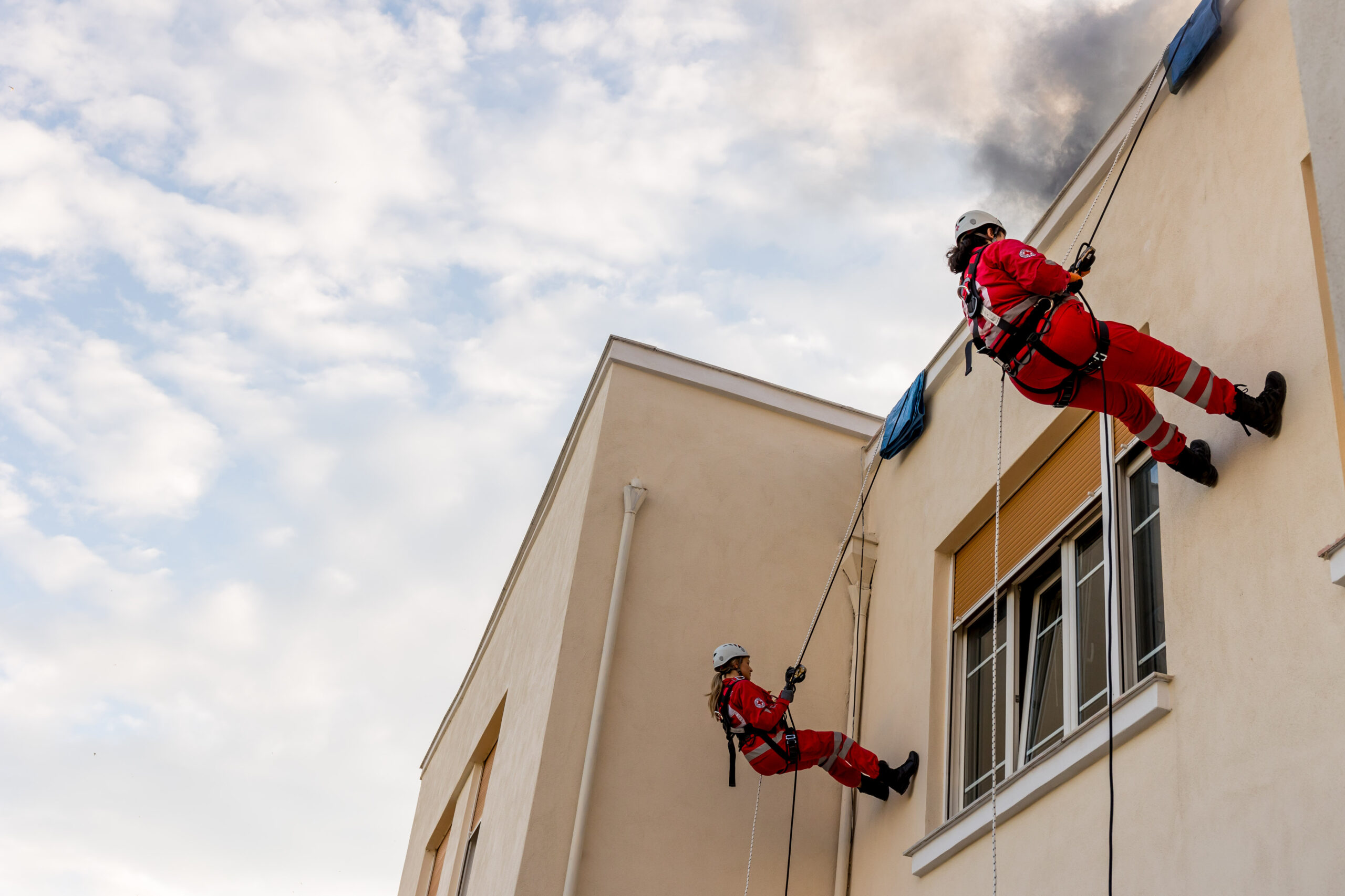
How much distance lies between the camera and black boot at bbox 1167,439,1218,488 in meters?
5.41

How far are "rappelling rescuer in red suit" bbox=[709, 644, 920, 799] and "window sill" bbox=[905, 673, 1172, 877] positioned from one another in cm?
65

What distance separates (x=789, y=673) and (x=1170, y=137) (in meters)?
3.79

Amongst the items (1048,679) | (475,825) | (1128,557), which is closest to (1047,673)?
(1048,679)

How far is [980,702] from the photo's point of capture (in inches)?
293

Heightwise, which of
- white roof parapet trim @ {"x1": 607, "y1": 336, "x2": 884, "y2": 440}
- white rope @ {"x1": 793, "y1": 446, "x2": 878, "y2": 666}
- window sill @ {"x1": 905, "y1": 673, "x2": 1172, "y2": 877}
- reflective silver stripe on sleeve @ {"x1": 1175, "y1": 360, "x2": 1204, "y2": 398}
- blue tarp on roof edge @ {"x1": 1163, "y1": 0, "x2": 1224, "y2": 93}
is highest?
white roof parapet trim @ {"x1": 607, "y1": 336, "x2": 884, "y2": 440}

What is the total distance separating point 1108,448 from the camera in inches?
253

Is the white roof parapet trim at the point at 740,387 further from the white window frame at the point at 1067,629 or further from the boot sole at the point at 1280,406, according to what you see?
the boot sole at the point at 1280,406

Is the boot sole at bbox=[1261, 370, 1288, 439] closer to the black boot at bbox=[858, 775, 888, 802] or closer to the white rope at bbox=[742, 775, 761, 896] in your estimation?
the black boot at bbox=[858, 775, 888, 802]

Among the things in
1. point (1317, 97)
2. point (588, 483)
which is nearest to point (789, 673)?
point (588, 483)

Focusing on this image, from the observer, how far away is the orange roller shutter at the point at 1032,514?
6.72 m

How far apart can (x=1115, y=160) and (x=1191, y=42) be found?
2.66 feet

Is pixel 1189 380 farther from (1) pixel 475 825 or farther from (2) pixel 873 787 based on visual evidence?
(1) pixel 475 825

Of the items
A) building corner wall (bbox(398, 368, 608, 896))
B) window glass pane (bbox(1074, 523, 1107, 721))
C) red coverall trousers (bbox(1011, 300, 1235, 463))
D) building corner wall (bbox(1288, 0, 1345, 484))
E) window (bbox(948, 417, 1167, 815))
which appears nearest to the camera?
building corner wall (bbox(1288, 0, 1345, 484))

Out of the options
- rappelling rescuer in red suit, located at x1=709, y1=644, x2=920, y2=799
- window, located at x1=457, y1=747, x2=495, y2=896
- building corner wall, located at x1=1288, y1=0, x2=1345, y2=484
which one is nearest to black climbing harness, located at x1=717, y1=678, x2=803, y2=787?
rappelling rescuer in red suit, located at x1=709, y1=644, x2=920, y2=799
